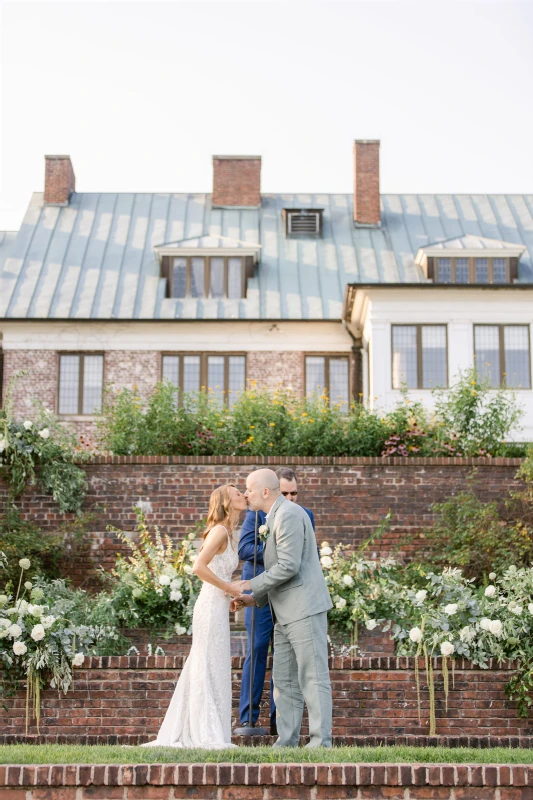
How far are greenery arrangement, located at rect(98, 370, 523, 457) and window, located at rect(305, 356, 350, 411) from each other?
1059 centimetres

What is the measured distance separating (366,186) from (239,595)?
22.0 m

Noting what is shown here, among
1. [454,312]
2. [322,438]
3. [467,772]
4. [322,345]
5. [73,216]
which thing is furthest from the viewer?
[73,216]

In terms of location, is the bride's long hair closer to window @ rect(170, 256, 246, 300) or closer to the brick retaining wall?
the brick retaining wall

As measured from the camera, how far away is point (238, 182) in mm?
29062

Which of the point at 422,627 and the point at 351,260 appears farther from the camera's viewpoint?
the point at 351,260

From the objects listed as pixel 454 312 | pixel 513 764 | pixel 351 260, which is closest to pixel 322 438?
pixel 513 764

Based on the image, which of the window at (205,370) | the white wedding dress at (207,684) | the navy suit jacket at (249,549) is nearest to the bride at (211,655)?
the white wedding dress at (207,684)

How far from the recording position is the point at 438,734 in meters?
8.80

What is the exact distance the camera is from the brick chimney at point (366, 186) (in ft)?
91.8

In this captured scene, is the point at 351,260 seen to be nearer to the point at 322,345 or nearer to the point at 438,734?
the point at 322,345

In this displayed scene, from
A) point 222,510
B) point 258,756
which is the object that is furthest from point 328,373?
point 258,756

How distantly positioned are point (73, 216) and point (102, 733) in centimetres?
2143

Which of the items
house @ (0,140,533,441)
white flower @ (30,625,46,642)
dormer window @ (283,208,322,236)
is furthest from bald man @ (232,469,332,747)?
dormer window @ (283,208,322,236)

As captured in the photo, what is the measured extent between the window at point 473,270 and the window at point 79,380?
8.43m
